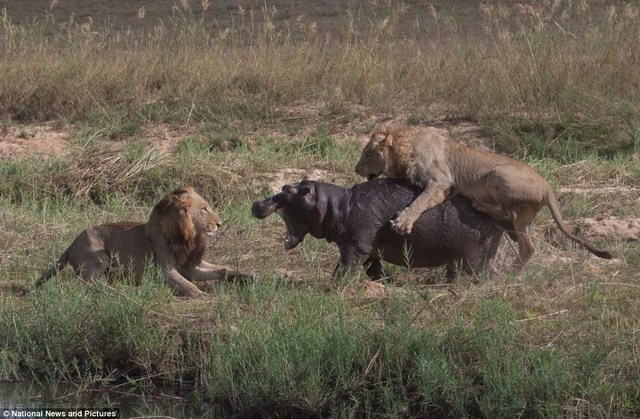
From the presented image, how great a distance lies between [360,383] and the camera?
6.51 m

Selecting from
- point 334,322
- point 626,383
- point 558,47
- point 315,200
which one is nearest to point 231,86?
point 558,47

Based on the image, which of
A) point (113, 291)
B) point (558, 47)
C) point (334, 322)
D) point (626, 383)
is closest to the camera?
point (626, 383)

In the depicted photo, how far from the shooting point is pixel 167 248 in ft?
26.9

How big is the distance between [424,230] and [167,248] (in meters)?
1.63

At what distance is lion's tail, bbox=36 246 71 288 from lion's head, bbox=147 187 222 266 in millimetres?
640

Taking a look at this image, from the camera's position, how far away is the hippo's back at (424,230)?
7.99 meters

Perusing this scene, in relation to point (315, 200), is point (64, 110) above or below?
below

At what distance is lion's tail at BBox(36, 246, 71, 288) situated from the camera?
8.12 meters

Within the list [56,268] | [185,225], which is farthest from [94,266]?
[185,225]

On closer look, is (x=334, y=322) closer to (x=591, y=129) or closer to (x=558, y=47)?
(x=591, y=129)

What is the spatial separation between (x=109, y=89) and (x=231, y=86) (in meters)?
1.27

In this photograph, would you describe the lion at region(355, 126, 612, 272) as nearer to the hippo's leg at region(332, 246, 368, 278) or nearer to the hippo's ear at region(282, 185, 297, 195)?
the hippo's leg at region(332, 246, 368, 278)

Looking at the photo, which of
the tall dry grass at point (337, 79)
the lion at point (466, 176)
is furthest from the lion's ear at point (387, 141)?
the tall dry grass at point (337, 79)

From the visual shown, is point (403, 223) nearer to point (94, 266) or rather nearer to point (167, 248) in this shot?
point (167, 248)
